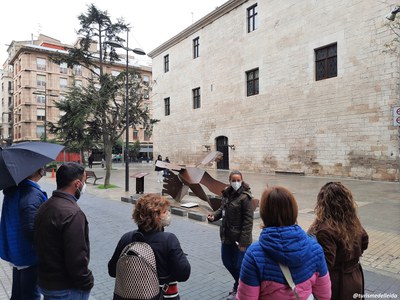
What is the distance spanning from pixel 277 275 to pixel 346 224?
78 centimetres

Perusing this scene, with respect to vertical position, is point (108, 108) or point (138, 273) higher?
point (108, 108)

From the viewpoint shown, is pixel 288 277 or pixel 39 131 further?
pixel 39 131

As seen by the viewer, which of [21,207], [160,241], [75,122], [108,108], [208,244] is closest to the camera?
[160,241]

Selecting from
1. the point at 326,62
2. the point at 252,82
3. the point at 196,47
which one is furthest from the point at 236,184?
the point at 196,47

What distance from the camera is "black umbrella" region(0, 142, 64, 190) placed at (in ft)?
9.00

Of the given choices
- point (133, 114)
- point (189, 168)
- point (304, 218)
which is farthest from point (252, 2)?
point (304, 218)

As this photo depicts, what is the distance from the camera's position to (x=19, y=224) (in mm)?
2775

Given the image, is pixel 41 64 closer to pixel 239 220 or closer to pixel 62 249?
pixel 239 220

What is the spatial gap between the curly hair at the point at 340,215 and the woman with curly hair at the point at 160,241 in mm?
1034

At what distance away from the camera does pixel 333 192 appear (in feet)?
7.72

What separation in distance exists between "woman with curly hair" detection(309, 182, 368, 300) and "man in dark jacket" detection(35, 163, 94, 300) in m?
1.75

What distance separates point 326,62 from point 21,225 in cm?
1910

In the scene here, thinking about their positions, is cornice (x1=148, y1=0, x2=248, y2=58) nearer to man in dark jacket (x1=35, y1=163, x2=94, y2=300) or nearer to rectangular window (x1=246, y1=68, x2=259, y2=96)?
rectangular window (x1=246, y1=68, x2=259, y2=96)

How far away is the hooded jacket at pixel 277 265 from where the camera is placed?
183cm
